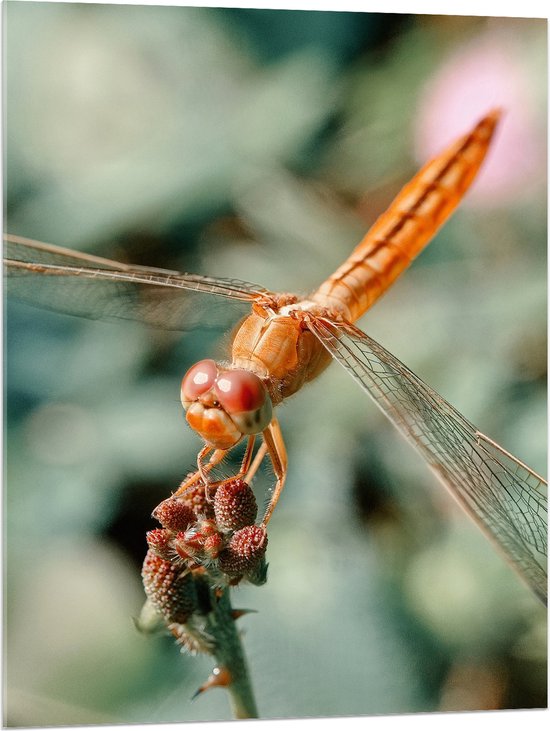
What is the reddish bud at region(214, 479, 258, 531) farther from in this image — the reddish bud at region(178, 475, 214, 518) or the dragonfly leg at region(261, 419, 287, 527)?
the dragonfly leg at region(261, 419, 287, 527)

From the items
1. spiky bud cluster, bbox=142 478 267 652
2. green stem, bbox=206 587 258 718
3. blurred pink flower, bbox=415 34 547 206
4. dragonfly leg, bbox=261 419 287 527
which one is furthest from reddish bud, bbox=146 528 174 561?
blurred pink flower, bbox=415 34 547 206

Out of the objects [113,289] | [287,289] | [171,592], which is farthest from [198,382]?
[287,289]

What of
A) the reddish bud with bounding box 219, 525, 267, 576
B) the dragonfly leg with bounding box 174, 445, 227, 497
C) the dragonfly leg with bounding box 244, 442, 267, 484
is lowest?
the reddish bud with bounding box 219, 525, 267, 576

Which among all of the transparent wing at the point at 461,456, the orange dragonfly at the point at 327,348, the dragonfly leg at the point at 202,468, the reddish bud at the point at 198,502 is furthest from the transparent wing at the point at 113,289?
the reddish bud at the point at 198,502

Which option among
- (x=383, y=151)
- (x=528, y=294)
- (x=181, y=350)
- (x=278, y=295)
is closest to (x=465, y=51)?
(x=383, y=151)

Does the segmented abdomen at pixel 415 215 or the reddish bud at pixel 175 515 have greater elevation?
the segmented abdomen at pixel 415 215

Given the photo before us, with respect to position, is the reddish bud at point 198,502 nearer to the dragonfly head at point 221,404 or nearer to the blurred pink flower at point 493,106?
the dragonfly head at point 221,404
